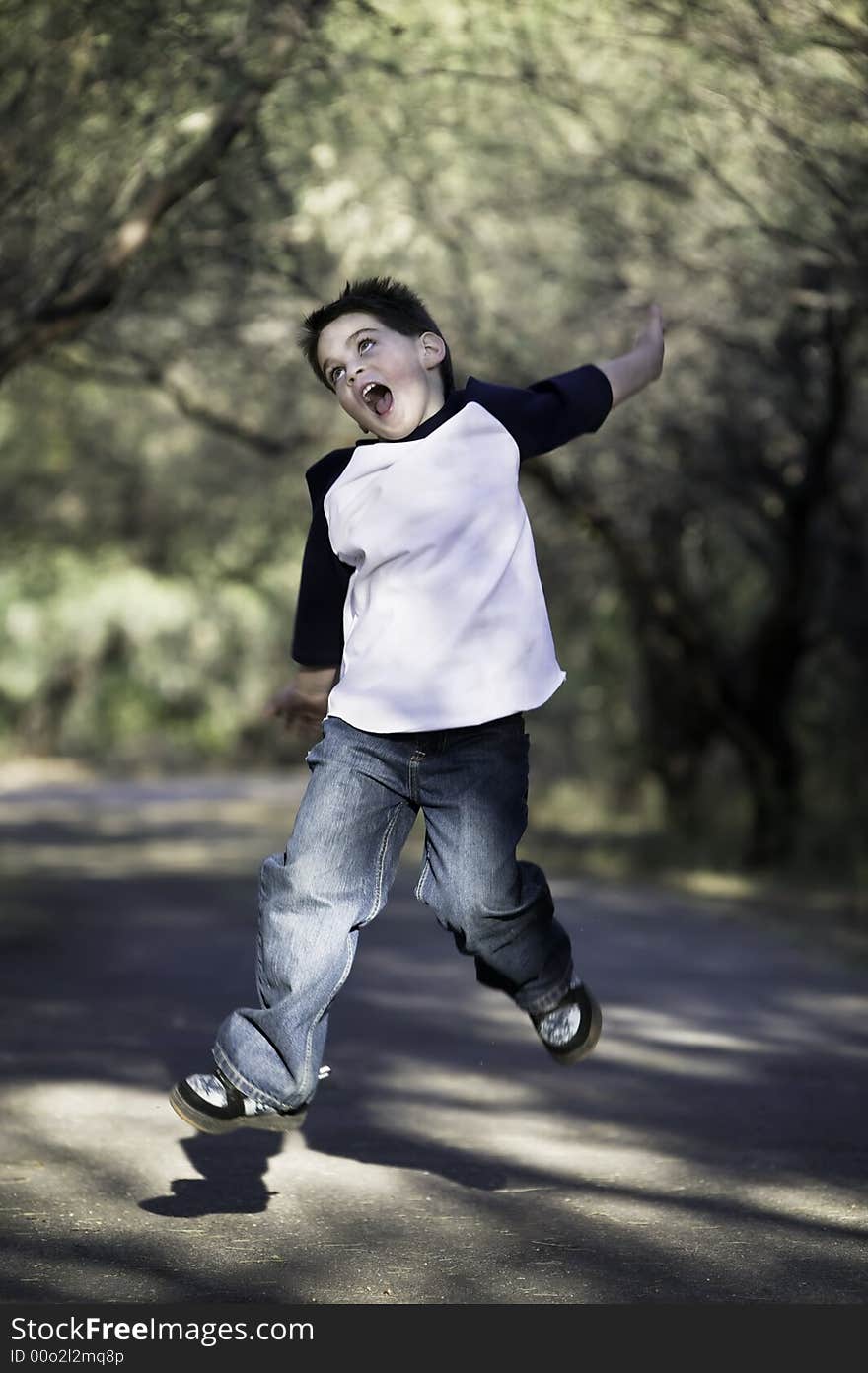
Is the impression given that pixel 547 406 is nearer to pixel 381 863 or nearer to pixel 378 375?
pixel 378 375

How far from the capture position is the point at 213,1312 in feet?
13.0

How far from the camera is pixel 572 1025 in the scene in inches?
187

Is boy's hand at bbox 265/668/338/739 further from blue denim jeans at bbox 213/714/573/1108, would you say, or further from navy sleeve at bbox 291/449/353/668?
blue denim jeans at bbox 213/714/573/1108

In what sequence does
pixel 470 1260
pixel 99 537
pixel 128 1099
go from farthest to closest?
1. pixel 99 537
2. pixel 128 1099
3. pixel 470 1260

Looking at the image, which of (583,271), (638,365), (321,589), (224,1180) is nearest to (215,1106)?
(224,1180)

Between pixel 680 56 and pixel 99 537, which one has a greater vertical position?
pixel 680 56

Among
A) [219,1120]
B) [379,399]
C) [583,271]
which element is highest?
[379,399]

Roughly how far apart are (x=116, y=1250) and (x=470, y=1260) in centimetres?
76

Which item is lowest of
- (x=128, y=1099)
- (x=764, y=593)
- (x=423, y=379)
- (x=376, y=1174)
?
(x=764, y=593)

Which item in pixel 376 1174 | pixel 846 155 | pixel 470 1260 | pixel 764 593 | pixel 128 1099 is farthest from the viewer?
pixel 764 593

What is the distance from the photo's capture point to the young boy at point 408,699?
175 inches

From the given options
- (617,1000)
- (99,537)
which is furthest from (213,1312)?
(99,537)

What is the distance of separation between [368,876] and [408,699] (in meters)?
0.40

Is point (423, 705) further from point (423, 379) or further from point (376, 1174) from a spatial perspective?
point (376, 1174)
